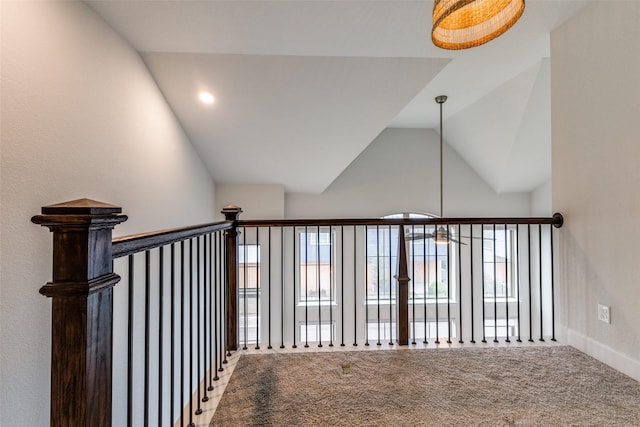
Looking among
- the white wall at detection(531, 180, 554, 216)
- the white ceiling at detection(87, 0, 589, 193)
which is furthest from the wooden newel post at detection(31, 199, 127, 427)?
the white wall at detection(531, 180, 554, 216)

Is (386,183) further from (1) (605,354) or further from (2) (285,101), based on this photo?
(1) (605,354)

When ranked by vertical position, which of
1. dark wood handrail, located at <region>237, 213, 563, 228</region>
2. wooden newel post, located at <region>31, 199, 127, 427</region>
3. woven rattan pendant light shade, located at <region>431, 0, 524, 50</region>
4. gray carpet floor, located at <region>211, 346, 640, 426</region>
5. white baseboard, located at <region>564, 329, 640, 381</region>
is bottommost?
gray carpet floor, located at <region>211, 346, 640, 426</region>

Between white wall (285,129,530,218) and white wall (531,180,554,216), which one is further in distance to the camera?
white wall (285,129,530,218)

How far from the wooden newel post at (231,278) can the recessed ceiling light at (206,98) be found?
4.85 feet

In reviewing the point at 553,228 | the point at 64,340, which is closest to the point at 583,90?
the point at 553,228

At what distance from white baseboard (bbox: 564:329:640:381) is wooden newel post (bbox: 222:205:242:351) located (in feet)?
8.13

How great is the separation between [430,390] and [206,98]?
3.20 meters

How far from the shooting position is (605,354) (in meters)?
2.09

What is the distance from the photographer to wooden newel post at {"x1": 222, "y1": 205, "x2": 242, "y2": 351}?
2.35m

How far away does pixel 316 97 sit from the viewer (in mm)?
3328

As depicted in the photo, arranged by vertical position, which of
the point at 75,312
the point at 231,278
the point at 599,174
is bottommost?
the point at 231,278

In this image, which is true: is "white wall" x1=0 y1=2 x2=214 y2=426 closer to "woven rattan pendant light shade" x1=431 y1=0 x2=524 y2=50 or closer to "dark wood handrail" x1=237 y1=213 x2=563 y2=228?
"dark wood handrail" x1=237 y1=213 x2=563 y2=228

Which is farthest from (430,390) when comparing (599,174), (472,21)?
(472,21)

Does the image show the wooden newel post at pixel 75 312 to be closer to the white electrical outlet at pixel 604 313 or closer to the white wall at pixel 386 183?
the white electrical outlet at pixel 604 313
